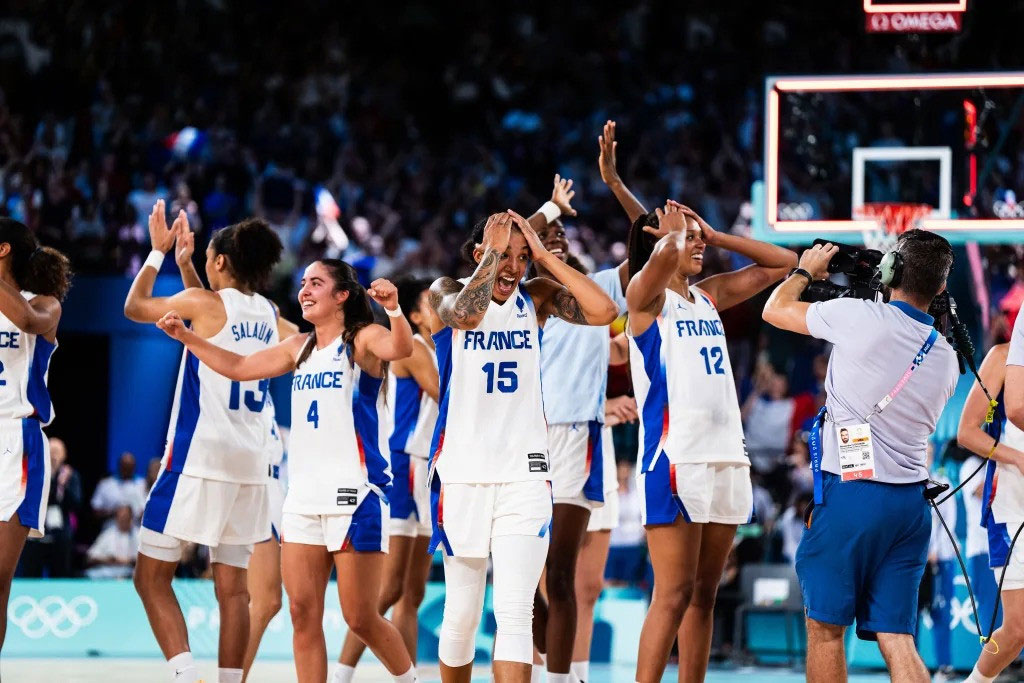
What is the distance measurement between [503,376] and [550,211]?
41.1 inches

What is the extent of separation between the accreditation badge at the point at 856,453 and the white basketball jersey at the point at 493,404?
4.30 ft

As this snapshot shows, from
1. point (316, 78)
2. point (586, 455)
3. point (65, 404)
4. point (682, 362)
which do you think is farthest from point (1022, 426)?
point (316, 78)

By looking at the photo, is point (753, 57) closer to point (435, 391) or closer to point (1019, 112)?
point (1019, 112)

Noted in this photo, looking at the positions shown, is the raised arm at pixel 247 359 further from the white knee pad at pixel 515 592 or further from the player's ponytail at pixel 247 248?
the white knee pad at pixel 515 592

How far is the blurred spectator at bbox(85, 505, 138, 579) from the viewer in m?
13.3

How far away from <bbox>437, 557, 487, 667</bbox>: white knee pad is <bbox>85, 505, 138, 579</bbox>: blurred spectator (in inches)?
323

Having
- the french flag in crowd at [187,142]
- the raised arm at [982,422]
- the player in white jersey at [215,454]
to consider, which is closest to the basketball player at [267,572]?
the player in white jersey at [215,454]

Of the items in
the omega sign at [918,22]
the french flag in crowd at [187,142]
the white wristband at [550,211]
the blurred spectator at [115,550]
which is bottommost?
the blurred spectator at [115,550]

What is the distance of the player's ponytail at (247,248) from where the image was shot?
7.51m

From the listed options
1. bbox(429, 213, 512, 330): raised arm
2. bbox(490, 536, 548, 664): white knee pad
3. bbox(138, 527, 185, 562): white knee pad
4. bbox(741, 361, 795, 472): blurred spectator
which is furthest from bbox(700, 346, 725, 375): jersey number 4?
bbox(741, 361, 795, 472): blurred spectator

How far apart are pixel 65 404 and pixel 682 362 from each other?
38.8 ft

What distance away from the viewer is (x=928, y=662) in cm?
1087

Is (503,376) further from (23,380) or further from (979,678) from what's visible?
(979,678)

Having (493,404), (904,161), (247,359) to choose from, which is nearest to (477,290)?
(493,404)
